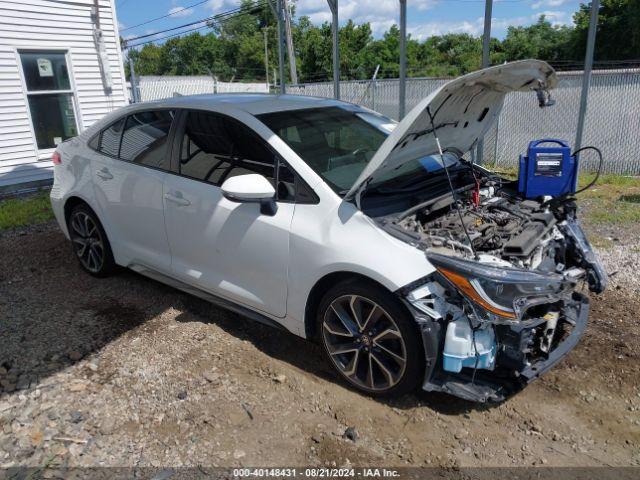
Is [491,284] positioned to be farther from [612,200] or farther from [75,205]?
[612,200]

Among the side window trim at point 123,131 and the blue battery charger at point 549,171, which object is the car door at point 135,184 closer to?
the side window trim at point 123,131

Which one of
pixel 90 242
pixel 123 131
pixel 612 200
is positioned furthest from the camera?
pixel 612 200

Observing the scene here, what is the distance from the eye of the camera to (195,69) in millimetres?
82188

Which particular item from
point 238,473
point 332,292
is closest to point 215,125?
point 332,292

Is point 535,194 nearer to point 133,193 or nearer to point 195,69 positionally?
point 133,193

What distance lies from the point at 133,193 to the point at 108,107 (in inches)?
312

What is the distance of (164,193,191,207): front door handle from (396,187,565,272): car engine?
1610mm

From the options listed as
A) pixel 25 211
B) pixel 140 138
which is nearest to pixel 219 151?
pixel 140 138

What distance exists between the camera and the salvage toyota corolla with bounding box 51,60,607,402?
2.74m

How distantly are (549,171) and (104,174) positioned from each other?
363cm

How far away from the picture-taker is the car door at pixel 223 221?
10.9 feet

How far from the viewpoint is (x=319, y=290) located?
3.17 meters

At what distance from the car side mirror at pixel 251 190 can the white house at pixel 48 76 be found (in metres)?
A: 8.26

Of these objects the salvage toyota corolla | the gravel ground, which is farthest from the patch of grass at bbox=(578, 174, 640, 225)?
the salvage toyota corolla
